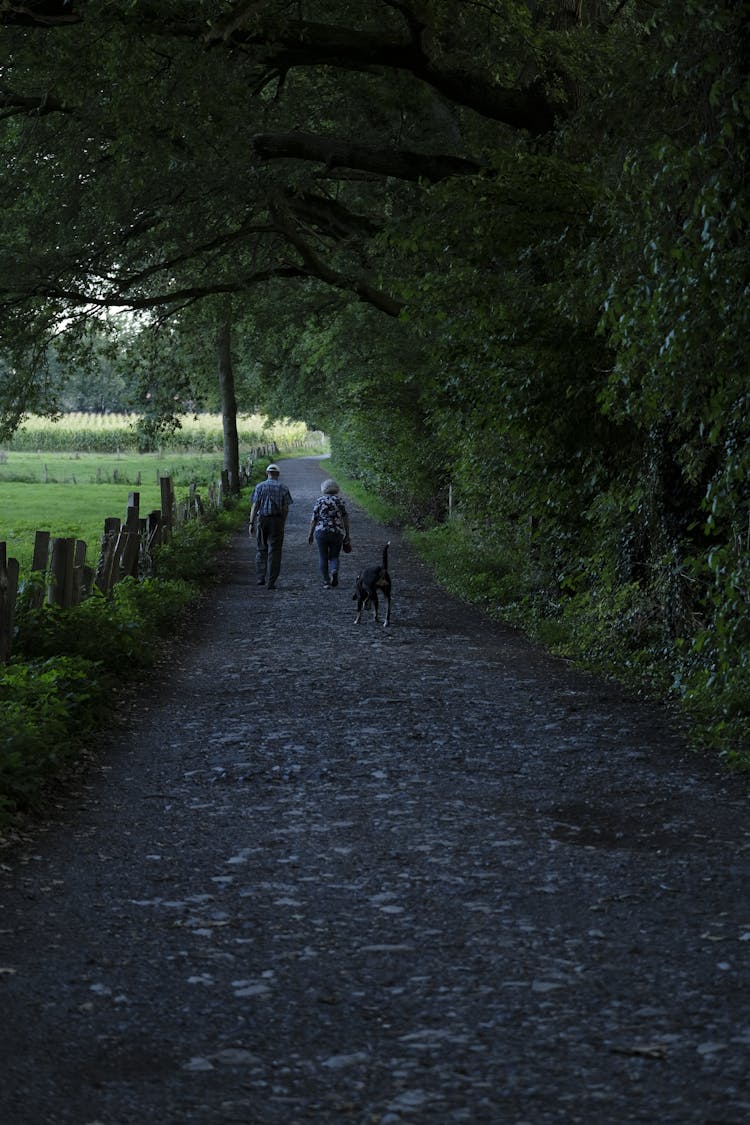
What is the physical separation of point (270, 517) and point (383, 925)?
56.5ft

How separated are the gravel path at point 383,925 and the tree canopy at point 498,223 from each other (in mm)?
2103

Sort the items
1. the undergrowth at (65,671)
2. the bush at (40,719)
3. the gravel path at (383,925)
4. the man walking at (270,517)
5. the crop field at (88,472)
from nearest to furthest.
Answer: the gravel path at (383,925) < the bush at (40,719) < the undergrowth at (65,671) < the man walking at (270,517) < the crop field at (88,472)

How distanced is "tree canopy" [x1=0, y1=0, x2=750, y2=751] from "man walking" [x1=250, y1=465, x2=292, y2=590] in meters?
3.23

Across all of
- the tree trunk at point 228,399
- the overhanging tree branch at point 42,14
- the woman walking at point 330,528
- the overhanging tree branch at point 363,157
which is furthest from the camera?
the tree trunk at point 228,399

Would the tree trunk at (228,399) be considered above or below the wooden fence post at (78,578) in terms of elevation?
above

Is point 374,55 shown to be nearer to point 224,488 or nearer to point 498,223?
point 498,223

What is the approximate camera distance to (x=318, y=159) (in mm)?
19297

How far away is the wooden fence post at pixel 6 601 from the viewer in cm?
1129

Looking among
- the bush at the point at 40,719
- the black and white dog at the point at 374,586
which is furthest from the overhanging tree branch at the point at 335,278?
the bush at the point at 40,719

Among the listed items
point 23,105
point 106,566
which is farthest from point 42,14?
point 106,566

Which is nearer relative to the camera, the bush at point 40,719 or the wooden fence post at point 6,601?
the bush at point 40,719

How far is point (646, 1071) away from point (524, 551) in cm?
1812

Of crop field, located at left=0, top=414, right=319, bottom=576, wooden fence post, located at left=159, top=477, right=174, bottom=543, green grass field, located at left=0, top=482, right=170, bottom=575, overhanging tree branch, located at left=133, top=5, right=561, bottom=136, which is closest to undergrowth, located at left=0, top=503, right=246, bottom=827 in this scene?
crop field, located at left=0, top=414, right=319, bottom=576

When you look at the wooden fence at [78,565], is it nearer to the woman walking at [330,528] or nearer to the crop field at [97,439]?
the woman walking at [330,528]
